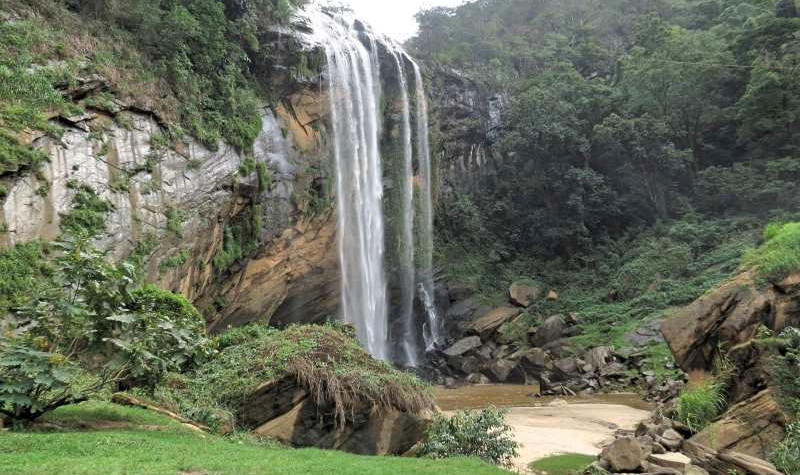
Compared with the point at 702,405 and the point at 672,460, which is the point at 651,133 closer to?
the point at 702,405

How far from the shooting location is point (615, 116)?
95.1 ft

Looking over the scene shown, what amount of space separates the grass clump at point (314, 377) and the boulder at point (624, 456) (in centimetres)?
304

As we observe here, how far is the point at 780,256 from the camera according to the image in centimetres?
994

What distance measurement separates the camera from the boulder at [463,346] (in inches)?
958

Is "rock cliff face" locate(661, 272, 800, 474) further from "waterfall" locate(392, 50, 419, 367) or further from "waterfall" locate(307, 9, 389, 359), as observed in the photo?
"waterfall" locate(392, 50, 419, 367)

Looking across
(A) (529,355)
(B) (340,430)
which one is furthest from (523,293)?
(B) (340,430)

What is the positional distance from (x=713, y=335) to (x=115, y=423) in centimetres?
1071

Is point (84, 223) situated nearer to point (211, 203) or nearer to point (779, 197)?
point (211, 203)

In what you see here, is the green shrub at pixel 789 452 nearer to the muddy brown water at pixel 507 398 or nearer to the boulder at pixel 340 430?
the boulder at pixel 340 430

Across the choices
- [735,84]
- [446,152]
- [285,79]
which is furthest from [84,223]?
[735,84]

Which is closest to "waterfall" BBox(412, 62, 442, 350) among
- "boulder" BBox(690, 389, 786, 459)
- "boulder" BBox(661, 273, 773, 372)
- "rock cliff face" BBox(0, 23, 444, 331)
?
"rock cliff face" BBox(0, 23, 444, 331)

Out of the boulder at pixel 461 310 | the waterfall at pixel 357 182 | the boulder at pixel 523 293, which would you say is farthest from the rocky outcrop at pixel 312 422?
the boulder at pixel 523 293

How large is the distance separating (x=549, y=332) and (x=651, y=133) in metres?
13.3

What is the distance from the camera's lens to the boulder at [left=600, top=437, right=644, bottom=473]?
8.00 meters
